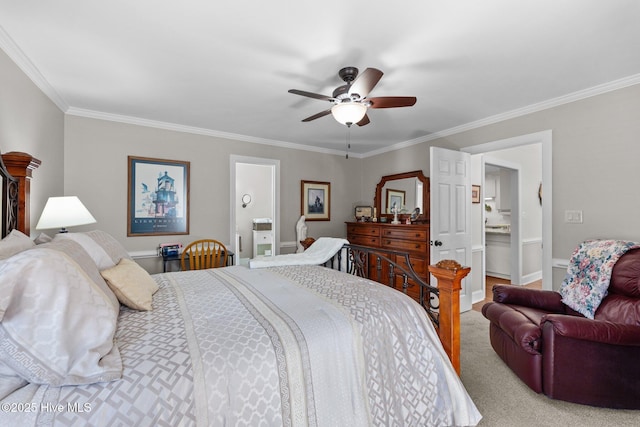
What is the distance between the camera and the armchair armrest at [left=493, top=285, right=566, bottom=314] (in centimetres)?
247

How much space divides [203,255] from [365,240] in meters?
2.41

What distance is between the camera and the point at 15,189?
72.7 inches

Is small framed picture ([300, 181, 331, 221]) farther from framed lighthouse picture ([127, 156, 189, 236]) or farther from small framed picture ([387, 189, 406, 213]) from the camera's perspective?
framed lighthouse picture ([127, 156, 189, 236])

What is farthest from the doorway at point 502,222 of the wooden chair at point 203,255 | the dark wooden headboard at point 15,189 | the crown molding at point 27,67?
the crown molding at point 27,67

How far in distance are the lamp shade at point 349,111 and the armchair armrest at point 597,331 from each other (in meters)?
1.93

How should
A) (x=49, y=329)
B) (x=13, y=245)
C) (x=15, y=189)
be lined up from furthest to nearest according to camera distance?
1. (x=15, y=189)
2. (x=13, y=245)
3. (x=49, y=329)

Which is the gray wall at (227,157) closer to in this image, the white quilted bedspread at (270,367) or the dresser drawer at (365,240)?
the dresser drawer at (365,240)

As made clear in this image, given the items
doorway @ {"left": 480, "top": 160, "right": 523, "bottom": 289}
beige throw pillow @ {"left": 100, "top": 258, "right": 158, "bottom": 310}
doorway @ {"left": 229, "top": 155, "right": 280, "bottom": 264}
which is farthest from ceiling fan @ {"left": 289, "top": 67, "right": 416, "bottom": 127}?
doorway @ {"left": 229, "top": 155, "right": 280, "bottom": 264}

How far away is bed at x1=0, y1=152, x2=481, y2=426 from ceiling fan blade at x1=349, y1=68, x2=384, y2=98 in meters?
1.34

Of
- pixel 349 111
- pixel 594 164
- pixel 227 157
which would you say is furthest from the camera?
pixel 227 157

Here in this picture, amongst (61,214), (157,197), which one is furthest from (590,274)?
(157,197)

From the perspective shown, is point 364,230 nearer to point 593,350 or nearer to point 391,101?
point 391,101

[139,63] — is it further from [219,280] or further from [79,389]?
[79,389]

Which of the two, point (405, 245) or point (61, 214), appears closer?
point (61, 214)
